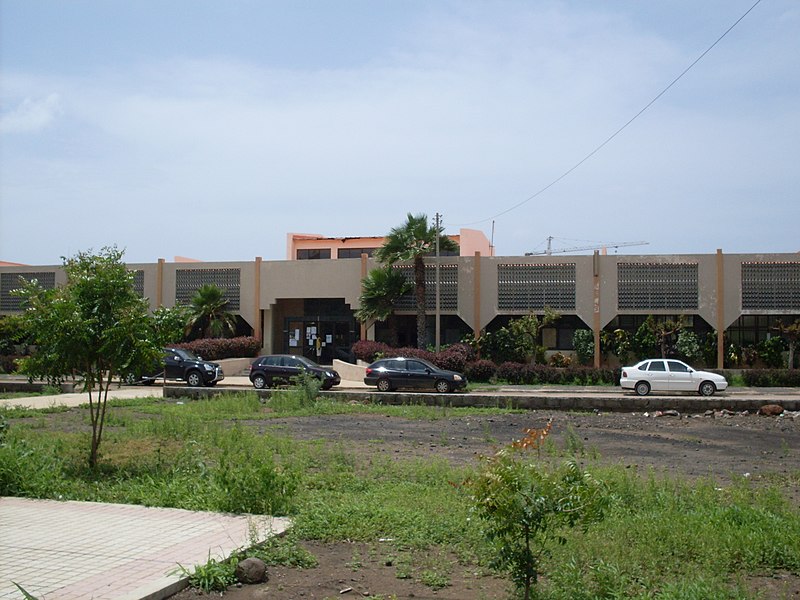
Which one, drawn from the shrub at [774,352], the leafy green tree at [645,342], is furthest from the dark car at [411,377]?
the shrub at [774,352]

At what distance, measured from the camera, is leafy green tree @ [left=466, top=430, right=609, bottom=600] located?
239 inches

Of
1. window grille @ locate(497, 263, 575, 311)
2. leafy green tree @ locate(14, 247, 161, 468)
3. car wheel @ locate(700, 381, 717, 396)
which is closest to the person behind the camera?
leafy green tree @ locate(14, 247, 161, 468)

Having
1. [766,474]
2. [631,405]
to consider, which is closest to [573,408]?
[631,405]

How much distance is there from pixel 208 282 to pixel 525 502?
4214 centimetres

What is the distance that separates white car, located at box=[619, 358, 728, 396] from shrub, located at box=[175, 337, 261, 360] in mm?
21230

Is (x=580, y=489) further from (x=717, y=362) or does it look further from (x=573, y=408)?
(x=717, y=362)

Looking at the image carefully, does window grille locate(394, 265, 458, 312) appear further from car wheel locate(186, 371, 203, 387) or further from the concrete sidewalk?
the concrete sidewalk

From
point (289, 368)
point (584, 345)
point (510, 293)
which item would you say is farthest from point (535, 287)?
point (289, 368)

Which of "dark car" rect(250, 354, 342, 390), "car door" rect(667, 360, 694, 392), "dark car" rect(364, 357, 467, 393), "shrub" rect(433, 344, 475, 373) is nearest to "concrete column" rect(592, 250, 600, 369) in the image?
"shrub" rect(433, 344, 475, 373)

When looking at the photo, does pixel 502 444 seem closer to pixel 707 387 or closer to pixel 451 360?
pixel 707 387

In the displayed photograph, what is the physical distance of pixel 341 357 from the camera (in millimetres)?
45344

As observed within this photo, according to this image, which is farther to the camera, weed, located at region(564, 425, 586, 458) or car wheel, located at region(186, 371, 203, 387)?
car wheel, located at region(186, 371, 203, 387)

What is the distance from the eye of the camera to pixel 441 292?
43.1 meters

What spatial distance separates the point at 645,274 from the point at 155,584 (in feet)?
123
